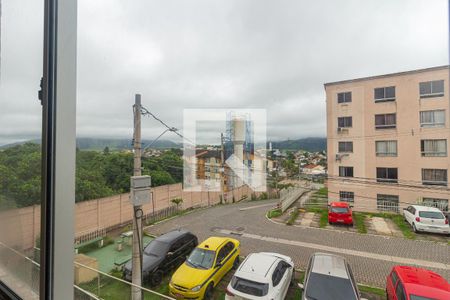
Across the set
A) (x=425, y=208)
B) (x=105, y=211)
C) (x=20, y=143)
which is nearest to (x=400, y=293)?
(x=425, y=208)

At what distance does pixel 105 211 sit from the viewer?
116 centimetres

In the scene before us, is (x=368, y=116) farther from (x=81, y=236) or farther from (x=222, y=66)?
(x=81, y=236)

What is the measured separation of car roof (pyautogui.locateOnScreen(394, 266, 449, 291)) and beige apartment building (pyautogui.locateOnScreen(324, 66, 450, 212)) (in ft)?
0.75

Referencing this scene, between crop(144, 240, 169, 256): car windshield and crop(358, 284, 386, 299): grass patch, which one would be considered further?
crop(144, 240, 169, 256): car windshield

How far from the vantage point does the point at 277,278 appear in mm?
976

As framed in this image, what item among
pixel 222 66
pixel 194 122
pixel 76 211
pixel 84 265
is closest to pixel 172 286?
pixel 84 265

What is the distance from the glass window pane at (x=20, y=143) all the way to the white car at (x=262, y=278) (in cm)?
86

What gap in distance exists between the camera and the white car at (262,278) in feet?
3.25

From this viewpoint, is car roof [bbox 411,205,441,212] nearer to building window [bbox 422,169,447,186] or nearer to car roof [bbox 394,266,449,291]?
building window [bbox 422,169,447,186]

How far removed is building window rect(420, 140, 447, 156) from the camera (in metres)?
0.72

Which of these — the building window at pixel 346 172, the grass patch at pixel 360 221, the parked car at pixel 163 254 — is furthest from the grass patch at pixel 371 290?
the parked car at pixel 163 254

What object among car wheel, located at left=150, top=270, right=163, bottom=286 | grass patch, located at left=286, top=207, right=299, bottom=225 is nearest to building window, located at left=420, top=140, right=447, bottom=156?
grass patch, located at left=286, top=207, right=299, bottom=225

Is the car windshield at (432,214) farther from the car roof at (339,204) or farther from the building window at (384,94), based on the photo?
the building window at (384,94)

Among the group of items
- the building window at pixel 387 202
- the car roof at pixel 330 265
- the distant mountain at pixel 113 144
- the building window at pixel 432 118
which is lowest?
the car roof at pixel 330 265
